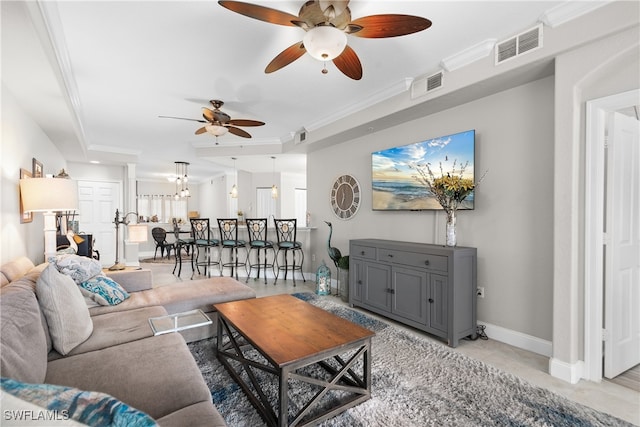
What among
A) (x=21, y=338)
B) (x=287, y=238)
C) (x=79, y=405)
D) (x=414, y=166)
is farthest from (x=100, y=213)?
(x=79, y=405)

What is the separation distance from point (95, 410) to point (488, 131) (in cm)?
352

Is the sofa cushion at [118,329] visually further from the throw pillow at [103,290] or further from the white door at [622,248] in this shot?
the white door at [622,248]

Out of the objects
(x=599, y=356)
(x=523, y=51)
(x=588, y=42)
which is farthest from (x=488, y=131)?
(x=599, y=356)

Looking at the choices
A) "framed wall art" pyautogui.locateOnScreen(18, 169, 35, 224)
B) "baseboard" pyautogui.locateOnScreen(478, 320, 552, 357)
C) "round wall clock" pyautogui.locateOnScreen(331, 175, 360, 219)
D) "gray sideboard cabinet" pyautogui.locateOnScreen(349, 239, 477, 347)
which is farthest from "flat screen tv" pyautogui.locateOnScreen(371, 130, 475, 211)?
"framed wall art" pyautogui.locateOnScreen(18, 169, 35, 224)

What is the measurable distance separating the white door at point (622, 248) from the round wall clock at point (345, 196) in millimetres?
2899

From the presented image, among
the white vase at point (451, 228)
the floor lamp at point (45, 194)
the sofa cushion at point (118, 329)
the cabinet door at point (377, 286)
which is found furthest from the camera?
the cabinet door at point (377, 286)

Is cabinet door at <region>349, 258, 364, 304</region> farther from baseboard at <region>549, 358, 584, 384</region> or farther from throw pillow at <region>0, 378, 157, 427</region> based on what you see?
throw pillow at <region>0, 378, 157, 427</region>

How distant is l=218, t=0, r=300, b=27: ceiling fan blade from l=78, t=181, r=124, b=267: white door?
702cm

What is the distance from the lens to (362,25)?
199 centimetres

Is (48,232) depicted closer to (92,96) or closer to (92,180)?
(92,96)

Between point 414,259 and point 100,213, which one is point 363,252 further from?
point 100,213

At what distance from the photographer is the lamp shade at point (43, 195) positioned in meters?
2.75

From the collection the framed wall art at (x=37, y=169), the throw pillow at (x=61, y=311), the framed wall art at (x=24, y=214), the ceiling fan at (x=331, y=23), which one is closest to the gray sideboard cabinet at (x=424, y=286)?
the ceiling fan at (x=331, y=23)

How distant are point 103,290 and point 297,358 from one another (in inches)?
80.6
